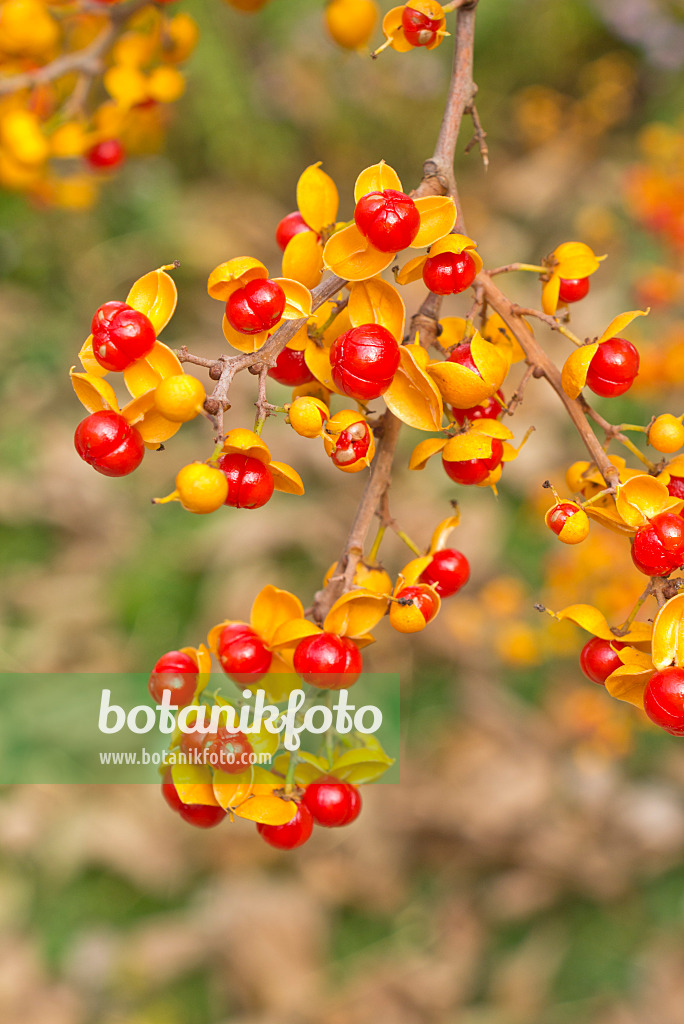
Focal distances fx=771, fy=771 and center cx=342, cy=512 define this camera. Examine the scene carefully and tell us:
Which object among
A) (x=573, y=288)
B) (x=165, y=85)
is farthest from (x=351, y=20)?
(x=573, y=288)

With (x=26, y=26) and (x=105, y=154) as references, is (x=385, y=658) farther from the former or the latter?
(x=26, y=26)

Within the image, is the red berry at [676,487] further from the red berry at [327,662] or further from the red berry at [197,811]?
the red berry at [197,811]

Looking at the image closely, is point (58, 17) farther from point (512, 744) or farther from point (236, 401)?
point (512, 744)

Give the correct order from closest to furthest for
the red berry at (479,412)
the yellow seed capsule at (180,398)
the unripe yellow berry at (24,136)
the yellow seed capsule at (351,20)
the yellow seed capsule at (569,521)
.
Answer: the yellow seed capsule at (180,398) → the yellow seed capsule at (569,521) → the red berry at (479,412) → the yellow seed capsule at (351,20) → the unripe yellow berry at (24,136)

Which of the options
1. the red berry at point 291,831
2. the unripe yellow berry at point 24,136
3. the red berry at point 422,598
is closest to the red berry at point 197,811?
the red berry at point 291,831

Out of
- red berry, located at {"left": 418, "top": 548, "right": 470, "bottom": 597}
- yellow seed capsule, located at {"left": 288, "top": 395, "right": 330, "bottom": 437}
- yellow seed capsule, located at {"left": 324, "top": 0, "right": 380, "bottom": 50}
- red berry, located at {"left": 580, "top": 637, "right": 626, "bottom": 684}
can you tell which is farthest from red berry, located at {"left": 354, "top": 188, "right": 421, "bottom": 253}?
yellow seed capsule, located at {"left": 324, "top": 0, "right": 380, "bottom": 50}
